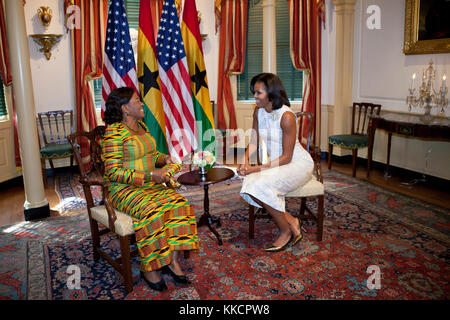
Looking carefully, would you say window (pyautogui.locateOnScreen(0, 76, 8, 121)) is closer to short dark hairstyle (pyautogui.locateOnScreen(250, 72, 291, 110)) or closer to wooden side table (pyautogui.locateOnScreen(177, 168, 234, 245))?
wooden side table (pyautogui.locateOnScreen(177, 168, 234, 245))

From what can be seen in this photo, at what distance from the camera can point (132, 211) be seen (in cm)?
260

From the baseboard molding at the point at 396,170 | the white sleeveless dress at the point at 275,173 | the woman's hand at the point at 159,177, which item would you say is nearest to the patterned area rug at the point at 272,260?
the white sleeveless dress at the point at 275,173

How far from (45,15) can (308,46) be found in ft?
14.1

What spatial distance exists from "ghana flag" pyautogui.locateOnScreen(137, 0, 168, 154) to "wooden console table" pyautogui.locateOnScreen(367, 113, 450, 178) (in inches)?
115

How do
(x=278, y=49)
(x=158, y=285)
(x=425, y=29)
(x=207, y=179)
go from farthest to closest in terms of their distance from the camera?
(x=278, y=49)
(x=425, y=29)
(x=207, y=179)
(x=158, y=285)

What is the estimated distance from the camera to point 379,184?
4.99 m

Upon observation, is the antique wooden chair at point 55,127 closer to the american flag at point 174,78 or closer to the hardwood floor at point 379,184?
the hardwood floor at point 379,184

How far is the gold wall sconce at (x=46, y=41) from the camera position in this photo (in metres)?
5.63

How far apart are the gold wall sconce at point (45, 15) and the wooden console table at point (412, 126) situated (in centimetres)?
505

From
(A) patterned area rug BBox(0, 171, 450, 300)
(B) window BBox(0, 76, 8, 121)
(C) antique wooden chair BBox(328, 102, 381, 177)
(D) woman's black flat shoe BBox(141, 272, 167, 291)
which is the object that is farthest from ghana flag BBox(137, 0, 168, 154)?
(C) antique wooden chair BBox(328, 102, 381, 177)

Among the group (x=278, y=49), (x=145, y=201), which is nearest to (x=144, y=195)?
(x=145, y=201)
